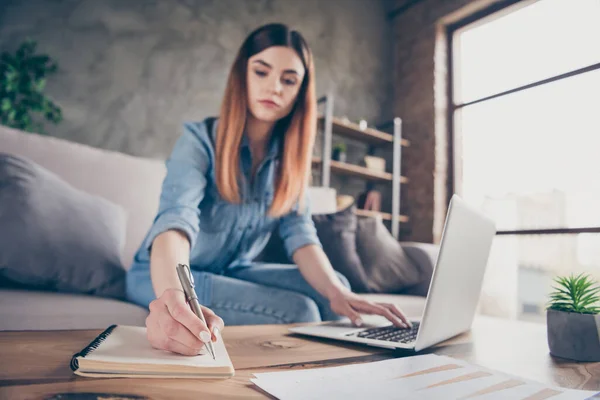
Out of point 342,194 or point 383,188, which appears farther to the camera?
point 383,188

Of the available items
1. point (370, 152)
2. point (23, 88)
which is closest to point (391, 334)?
point (23, 88)

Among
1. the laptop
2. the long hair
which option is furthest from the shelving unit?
the laptop

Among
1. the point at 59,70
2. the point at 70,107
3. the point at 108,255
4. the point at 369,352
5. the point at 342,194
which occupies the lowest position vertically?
the point at 369,352

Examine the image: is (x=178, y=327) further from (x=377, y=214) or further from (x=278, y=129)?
(x=377, y=214)

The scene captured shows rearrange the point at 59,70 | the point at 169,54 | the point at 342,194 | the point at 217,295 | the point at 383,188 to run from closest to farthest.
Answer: the point at 217,295, the point at 59,70, the point at 169,54, the point at 342,194, the point at 383,188

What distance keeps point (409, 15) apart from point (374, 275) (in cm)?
320

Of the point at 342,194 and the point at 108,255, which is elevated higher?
the point at 342,194

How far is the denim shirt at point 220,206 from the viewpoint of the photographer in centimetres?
104

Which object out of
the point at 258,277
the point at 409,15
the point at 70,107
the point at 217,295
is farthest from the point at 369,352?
the point at 409,15

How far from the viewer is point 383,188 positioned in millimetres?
3959

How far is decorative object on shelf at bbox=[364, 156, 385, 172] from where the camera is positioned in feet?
12.0

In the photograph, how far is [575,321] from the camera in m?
0.65

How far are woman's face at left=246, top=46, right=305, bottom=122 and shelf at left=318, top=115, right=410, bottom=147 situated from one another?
2.13 meters

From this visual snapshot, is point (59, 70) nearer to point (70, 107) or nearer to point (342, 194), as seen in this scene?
point (70, 107)
